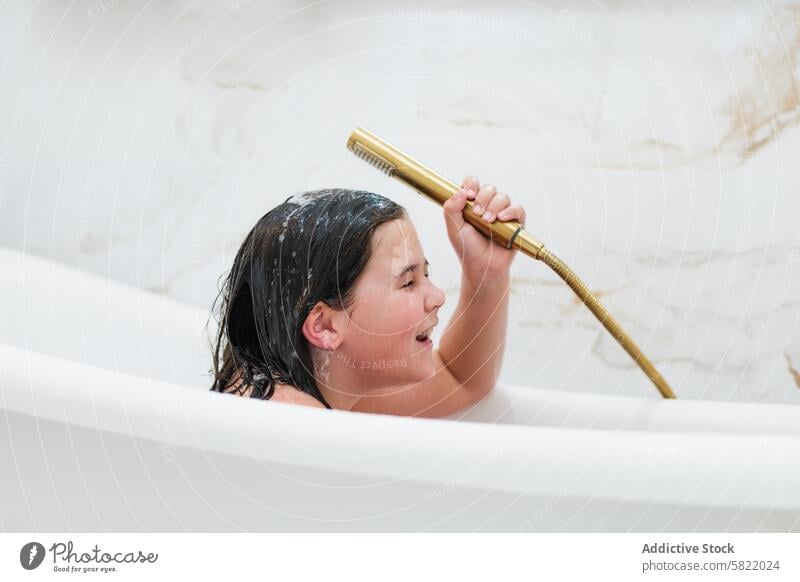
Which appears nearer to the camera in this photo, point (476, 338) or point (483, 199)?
point (483, 199)

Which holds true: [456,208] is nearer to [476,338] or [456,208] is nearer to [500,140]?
[476,338]

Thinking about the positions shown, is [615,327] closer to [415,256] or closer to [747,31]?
[415,256]

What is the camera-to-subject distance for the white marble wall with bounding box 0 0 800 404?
1.10 m

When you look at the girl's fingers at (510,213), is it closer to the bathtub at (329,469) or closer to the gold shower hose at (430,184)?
the gold shower hose at (430,184)

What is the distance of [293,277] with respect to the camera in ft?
2.84

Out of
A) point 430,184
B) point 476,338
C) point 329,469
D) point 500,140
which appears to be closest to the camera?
point 329,469

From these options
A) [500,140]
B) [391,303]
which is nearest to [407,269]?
[391,303]

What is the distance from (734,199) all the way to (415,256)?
20.2 inches

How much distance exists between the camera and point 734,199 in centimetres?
122

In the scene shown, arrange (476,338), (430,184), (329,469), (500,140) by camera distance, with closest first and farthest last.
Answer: (329,469), (430,184), (476,338), (500,140)
